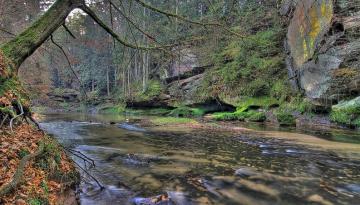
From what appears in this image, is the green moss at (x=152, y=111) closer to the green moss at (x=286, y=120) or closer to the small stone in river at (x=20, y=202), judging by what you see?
the green moss at (x=286, y=120)

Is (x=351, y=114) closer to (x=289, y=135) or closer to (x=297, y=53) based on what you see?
(x=289, y=135)

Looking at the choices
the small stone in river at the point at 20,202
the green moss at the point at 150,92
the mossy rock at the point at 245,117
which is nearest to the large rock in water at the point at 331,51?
the mossy rock at the point at 245,117

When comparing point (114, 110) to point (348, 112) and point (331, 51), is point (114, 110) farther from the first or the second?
point (348, 112)

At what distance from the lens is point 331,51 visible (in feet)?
59.4

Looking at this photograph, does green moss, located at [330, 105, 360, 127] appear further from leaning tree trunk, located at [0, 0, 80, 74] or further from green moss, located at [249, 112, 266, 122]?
leaning tree trunk, located at [0, 0, 80, 74]

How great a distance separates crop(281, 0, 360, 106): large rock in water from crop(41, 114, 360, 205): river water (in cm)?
633

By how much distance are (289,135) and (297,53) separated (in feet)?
31.5

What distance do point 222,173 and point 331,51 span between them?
1319cm

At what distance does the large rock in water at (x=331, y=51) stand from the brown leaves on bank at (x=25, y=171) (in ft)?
47.0

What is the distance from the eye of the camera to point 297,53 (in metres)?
22.5

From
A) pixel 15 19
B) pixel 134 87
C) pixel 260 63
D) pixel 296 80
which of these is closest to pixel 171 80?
pixel 134 87

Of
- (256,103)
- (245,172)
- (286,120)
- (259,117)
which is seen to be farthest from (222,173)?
(256,103)

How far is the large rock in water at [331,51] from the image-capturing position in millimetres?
17188

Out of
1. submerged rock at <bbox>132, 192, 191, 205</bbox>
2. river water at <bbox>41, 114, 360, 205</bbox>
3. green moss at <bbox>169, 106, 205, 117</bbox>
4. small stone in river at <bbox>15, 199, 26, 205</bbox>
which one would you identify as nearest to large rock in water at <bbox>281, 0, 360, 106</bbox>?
river water at <bbox>41, 114, 360, 205</bbox>
